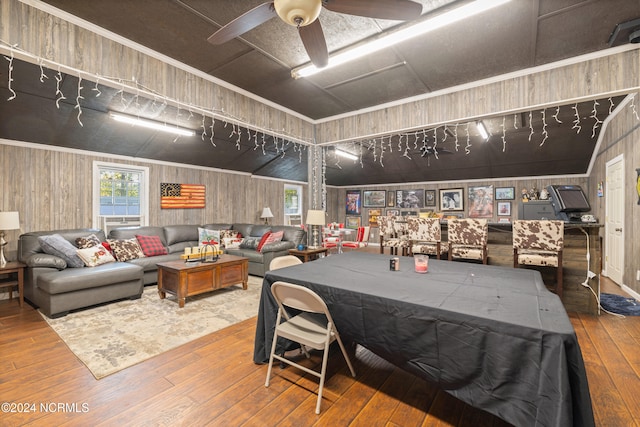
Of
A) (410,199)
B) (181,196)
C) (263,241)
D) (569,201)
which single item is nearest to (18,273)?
(181,196)

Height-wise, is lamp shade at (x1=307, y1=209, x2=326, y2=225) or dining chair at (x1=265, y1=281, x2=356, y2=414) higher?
lamp shade at (x1=307, y1=209, x2=326, y2=225)

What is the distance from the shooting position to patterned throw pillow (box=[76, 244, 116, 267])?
401 cm

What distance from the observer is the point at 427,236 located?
4312mm

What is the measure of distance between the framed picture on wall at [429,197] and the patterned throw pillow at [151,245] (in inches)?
296

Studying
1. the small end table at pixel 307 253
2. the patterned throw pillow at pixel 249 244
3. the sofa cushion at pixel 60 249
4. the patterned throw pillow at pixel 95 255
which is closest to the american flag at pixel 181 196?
the patterned throw pillow at pixel 249 244

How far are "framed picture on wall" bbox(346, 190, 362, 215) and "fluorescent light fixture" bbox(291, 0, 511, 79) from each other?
24.7ft

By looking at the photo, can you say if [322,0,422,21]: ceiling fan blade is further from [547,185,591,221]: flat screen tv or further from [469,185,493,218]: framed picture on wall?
[469,185,493,218]: framed picture on wall

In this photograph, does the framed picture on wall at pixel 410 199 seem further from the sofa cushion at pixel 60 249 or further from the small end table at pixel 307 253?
the sofa cushion at pixel 60 249

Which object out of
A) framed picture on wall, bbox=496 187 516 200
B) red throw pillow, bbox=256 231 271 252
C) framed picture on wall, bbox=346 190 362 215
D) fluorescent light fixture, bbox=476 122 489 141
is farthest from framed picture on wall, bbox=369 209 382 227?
red throw pillow, bbox=256 231 271 252

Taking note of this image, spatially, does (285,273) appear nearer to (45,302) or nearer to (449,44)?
(449,44)

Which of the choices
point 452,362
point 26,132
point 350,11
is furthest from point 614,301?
point 26,132

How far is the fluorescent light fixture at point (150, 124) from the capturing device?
14.3 ft

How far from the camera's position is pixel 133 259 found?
468 centimetres

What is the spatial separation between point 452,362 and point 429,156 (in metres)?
6.86
